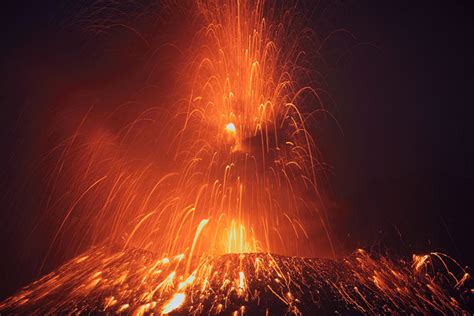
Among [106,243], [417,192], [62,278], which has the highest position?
[417,192]

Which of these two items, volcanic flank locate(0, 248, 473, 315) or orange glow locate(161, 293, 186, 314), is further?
volcanic flank locate(0, 248, 473, 315)

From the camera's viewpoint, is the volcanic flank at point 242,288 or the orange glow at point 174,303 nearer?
the orange glow at point 174,303

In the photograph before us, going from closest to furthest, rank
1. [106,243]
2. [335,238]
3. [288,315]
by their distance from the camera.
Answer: [288,315]
[106,243]
[335,238]

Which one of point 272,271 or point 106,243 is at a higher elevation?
point 106,243

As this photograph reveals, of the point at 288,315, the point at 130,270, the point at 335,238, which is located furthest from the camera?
the point at 335,238

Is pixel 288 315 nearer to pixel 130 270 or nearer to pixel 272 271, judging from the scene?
pixel 272 271

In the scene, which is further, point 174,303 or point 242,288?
point 242,288

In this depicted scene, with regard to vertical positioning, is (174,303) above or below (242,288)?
below

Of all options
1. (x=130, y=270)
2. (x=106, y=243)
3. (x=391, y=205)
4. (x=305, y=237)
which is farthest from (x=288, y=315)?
(x=391, y=205)
